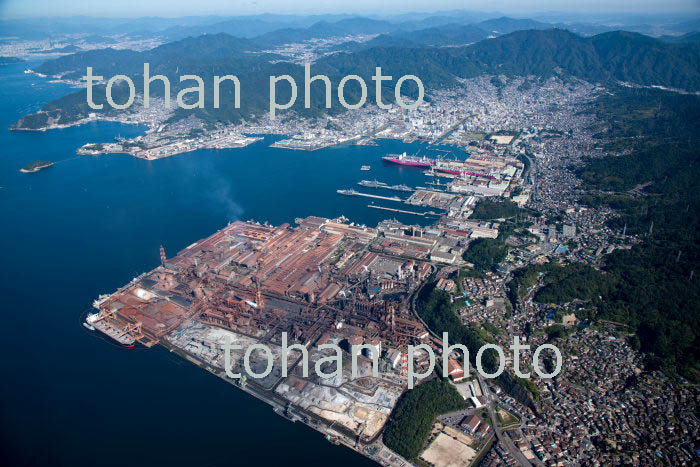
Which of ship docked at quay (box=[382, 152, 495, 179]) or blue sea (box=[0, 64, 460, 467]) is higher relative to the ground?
ship docked at quay (box=[382, 152, 495, 179])

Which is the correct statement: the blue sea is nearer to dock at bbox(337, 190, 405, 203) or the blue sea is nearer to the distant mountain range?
dock at bbox(337, 190, 405, 203)

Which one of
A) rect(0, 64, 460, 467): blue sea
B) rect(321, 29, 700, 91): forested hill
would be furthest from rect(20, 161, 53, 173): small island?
rect(321, 29, 700, 91): forested hill

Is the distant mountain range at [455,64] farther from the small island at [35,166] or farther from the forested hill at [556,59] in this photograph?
the small island at [35,166]

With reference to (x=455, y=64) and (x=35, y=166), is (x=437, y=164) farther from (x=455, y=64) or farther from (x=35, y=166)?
(x=455, y=64)

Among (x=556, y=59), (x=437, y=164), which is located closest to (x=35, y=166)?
(x=437, y=164)

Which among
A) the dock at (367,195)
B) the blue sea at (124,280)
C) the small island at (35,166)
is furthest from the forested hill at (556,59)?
the small island at (35,166)
